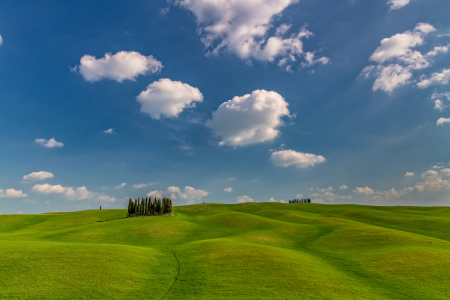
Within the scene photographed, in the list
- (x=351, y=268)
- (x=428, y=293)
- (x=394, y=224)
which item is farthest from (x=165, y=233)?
(x=394, y=224)

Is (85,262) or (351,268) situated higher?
(85,262)

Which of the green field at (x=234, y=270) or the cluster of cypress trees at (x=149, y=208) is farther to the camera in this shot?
the cluster of cypress trees at (x=149, y=208)

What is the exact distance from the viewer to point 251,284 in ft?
80.7

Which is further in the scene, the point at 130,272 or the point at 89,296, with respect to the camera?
the point at 130,272

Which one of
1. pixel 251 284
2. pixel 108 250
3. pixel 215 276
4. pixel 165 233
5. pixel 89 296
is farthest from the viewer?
pixel 165 233

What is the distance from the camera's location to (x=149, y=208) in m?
91.9

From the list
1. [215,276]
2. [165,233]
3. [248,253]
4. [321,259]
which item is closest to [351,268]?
[321,259]

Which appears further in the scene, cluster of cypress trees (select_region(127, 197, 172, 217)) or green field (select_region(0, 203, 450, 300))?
cluster of cypress trees (select_region(127, 197, 172, 217))

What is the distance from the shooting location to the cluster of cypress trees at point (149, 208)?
295ft

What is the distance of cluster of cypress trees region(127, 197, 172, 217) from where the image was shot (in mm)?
89875

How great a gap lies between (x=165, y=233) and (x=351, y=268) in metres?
36.4

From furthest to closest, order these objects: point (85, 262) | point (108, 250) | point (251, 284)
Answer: point (108, 250) → point (85, 262) → point (251, 284)

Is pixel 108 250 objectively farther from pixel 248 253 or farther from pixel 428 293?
pixel 428 293

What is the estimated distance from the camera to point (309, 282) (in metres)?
25.0
